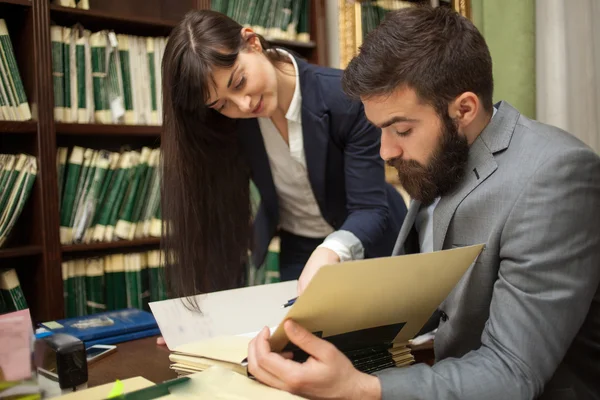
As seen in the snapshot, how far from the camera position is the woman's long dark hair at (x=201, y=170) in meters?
1.24

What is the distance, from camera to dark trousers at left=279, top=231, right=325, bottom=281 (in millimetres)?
1595

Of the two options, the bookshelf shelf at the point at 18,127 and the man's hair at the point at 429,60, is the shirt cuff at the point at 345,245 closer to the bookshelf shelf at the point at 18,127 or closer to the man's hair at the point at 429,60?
the man's hair at the point at 429,60

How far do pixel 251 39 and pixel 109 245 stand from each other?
114 centimetres

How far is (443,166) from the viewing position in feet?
2.89

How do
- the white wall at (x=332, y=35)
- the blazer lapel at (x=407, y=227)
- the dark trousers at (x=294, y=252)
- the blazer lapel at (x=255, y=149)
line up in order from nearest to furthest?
the blazer lapel at (x=407, y=227) → the blazer lapel at (x=255, y=149) → the dark trousers at (x=294, y=252) → the white wall at (x=332, y=35)

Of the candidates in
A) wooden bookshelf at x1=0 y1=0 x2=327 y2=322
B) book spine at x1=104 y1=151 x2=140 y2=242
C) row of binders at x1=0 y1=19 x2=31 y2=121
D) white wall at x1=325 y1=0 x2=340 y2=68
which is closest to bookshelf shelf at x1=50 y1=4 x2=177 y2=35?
wooden bookshelf at x1=0 y1=0 x2=327 y2=322

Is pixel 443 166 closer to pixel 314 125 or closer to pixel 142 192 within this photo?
pixel 314 125

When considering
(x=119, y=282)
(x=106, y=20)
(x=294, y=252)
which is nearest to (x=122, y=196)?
(x=119, y=282)

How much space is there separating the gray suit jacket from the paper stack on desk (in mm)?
56

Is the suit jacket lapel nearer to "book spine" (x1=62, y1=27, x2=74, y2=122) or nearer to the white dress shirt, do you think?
the white dress shirt

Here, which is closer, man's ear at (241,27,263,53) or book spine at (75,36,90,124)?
man's ear at (241,27,263,53)

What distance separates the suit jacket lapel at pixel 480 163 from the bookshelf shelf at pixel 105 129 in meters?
1.47

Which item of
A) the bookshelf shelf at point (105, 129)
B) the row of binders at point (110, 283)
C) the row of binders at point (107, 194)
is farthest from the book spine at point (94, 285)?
the bookshelf shelf at point (105, 129)

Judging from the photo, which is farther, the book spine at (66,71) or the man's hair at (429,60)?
the book spine at (66,71)
